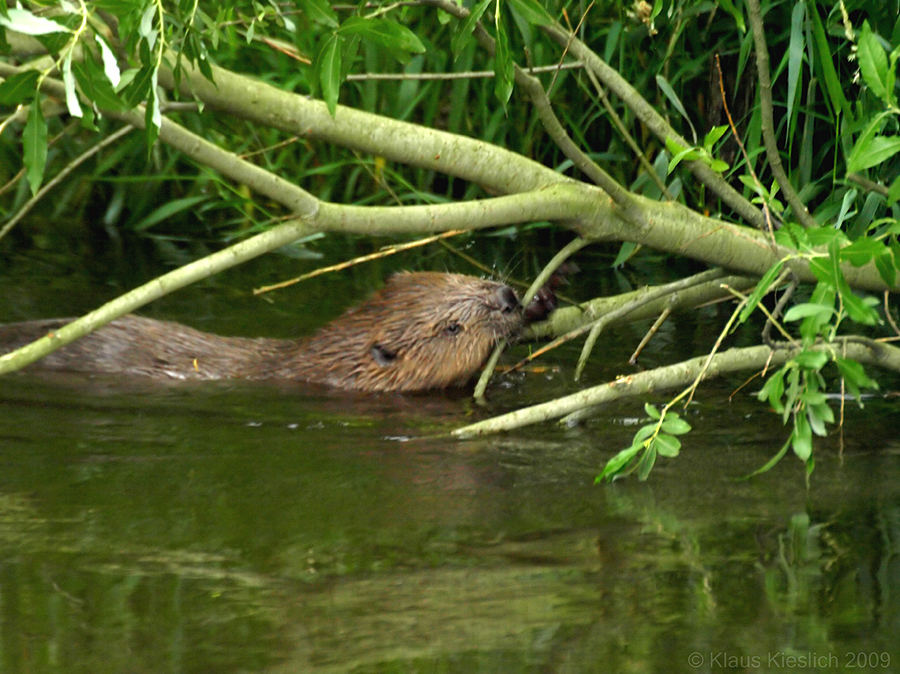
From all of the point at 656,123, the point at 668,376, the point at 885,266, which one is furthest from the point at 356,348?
the point at 885,266

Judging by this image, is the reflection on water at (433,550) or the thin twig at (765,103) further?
the thin twig at (765,103)

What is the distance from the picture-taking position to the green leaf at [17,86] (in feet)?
7.47

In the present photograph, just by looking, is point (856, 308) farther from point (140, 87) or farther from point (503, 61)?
point (140, 87)

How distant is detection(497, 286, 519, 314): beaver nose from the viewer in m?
4.46

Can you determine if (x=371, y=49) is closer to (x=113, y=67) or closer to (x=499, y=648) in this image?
(x=113, y=67)

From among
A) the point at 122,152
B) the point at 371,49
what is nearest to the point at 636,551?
the point at 371,49

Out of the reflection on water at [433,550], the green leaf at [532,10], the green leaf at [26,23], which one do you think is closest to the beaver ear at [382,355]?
the reflection on water at [433,550]

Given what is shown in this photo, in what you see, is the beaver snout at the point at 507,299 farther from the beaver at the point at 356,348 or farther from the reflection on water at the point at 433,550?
the reflection on water at the point at 433,550

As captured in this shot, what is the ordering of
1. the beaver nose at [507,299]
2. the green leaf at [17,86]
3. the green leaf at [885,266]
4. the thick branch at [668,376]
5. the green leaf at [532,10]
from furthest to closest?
the beaver nose at [507,299]
the thick branch at [668,376]
the green leaf at [532,10]
the green leaf at [885,266]
the green leaf at [17,86]

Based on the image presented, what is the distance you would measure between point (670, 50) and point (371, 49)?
74.9 inches

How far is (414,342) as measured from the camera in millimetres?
4660

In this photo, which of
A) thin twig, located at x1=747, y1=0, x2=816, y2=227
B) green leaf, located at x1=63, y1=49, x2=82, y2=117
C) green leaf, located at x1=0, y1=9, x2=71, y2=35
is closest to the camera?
green leaf, located at x1=0, y1=9, x2=71, y2=35

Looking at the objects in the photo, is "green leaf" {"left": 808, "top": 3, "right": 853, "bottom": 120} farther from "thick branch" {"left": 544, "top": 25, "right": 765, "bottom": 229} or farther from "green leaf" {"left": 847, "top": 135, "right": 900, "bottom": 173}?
"green leaf" {"left": 847, "top": 135, "right": 900, "bottom": 173}

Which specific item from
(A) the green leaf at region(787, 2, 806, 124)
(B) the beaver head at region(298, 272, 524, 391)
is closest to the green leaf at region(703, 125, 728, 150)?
(A) the green leaf at region(787, 2, 806, 124)
